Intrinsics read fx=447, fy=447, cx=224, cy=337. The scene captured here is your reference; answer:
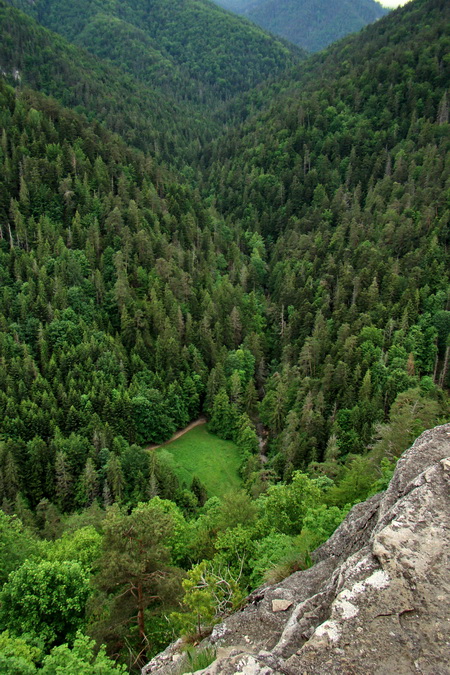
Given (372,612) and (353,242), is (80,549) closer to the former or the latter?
(372,612)

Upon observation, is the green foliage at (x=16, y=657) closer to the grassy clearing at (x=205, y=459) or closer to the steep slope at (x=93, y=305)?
the steep slope at (x=93, y=305)

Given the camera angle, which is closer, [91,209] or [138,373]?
[138,373]

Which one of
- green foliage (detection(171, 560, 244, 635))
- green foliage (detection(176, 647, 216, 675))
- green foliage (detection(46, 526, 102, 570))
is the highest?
green foliage (detection(176, 647, 216, 675))

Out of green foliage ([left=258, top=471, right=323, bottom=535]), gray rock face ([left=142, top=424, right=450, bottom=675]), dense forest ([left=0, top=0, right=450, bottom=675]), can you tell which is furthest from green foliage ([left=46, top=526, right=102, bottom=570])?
gray rock face ([left=142, top=424, right=450, bottom=675])

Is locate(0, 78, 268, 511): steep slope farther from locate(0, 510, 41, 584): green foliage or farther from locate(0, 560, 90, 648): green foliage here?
locate(0, 560, 90, 648): green foliage

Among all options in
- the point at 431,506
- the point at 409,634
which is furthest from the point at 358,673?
the point at 431,506

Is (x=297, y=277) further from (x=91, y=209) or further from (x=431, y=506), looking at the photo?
(x=431, y=506)
